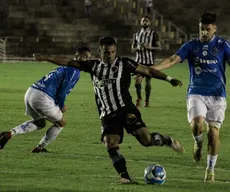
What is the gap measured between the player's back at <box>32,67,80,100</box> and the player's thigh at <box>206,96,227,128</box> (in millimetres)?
2817

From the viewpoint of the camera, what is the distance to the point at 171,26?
52.6 metres

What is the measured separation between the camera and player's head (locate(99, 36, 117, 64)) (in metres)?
11.4

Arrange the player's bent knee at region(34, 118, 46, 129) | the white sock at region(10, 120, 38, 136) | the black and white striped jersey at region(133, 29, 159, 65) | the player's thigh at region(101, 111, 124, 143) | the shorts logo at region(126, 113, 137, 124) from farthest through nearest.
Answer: the black and white striped jersey at region(133, 29, 159, 65) → the player's bent knee at region(34, 118, 46, 129) → the white sock at region(10, 120, 38, 136) → the shorts logo at region(126, 113, 137, 124) → the player's thigh at region(101, 111, 124, 143)

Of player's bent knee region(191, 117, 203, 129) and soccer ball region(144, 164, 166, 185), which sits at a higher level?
player's bent knee region(191, 117, 203, 129)

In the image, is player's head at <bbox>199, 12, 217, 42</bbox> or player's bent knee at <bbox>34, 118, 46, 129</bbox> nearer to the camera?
player's head at <bbox>199, 12, 217, 42</bbox>

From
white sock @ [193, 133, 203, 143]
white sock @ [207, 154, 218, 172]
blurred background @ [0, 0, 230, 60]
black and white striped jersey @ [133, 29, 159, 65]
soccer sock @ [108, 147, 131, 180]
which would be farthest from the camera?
blurred background @ [0, 0, 230, 60]

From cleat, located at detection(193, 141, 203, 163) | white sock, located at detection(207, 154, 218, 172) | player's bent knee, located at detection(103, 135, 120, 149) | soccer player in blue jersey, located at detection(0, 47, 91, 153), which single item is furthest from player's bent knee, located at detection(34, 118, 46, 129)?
white sock, located at detection(207, 154, 218, 172)

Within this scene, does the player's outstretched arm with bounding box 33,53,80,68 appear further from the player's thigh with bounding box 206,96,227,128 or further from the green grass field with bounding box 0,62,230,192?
the player's thigh with bounding box 206,96,227,128

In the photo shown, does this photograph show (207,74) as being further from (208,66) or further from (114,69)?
(114,69)

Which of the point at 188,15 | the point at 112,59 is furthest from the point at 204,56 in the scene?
the point at 188,15

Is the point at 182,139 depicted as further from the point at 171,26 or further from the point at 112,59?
the point at 171,26

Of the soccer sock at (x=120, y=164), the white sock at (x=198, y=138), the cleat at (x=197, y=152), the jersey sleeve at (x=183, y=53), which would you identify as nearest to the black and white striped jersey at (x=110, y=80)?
the soccer sock at (x=120, y=164)

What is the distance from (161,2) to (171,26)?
91.1 inches

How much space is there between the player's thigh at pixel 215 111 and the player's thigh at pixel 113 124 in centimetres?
128
